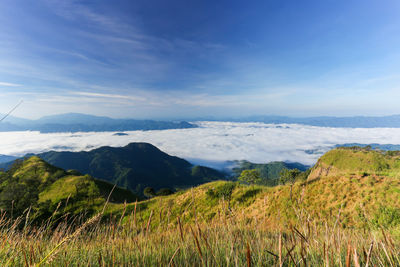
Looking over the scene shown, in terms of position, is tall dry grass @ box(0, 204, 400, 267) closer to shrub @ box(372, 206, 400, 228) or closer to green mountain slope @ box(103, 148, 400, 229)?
green mountain slope @ box(103, 148, 400, 229)

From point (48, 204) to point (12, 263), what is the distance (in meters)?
58.6

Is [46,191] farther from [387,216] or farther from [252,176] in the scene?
[387,216]

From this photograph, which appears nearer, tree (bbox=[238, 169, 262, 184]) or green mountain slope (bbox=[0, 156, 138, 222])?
green mountain slope (bbox=[0, 156, 138, 222])

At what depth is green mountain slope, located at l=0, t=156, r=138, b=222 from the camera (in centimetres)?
4058

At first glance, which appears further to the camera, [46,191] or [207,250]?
[46,191]

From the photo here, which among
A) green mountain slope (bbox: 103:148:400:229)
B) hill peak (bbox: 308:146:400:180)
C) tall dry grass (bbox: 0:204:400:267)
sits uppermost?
tall dry grass (bbox: 0:204:400:267)

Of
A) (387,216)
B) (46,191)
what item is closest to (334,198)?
(387,216)

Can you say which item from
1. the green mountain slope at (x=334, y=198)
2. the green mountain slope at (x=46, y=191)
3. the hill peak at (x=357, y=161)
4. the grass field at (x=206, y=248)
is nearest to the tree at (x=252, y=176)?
the green mountain slope at (x=334, y=198)

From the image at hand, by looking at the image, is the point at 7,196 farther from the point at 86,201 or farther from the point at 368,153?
the point at 368,153

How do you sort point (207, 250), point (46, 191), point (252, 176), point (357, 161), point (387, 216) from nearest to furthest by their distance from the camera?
point (207, 250)
point (387, 216)
point (252, 176)
point (46, 191)
point (357, 161)

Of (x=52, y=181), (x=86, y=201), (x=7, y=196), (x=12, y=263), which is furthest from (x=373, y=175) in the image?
(x=52, y=181)

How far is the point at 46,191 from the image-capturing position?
6200 centimetres

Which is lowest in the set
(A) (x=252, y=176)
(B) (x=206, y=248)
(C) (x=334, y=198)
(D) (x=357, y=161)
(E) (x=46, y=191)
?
(E) (x=46, y=191)

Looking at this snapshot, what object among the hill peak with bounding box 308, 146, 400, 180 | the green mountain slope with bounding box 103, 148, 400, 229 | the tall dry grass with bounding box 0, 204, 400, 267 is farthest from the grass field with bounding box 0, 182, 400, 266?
the hill peak with bounding box 308, 146, 400, 180
